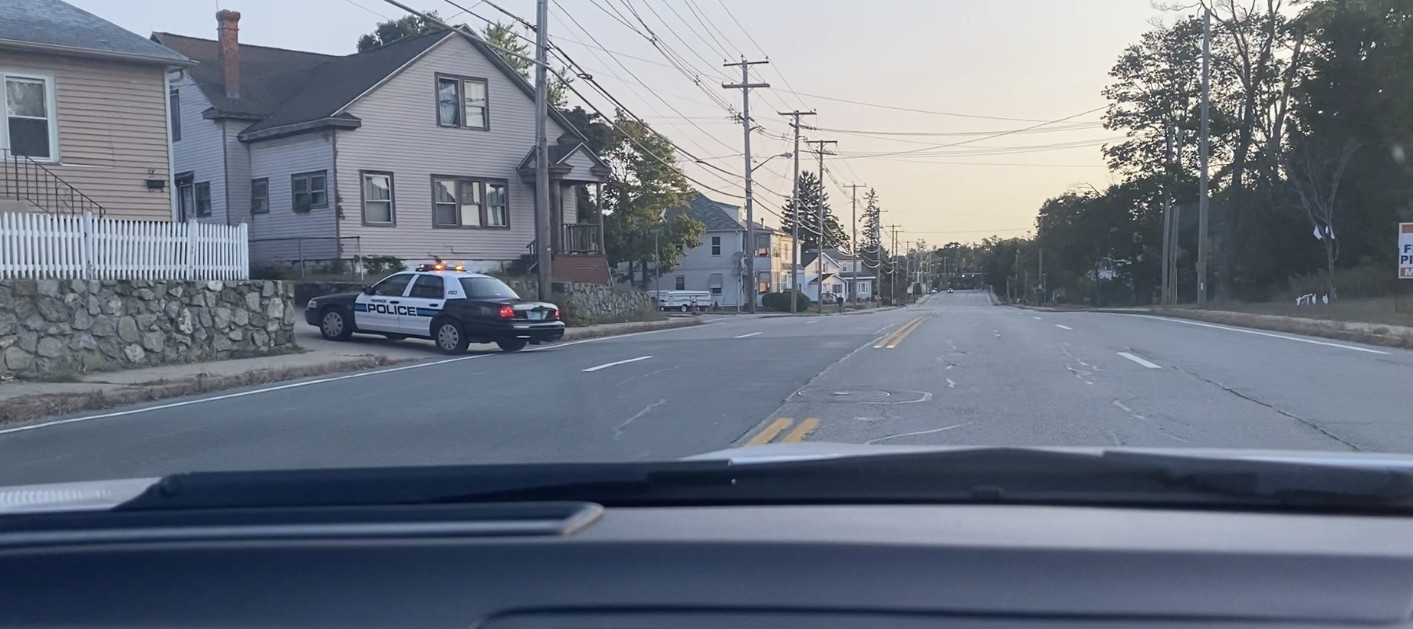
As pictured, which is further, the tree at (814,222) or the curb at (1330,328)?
the tree at (814,222)

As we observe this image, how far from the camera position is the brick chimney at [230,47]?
118 ft

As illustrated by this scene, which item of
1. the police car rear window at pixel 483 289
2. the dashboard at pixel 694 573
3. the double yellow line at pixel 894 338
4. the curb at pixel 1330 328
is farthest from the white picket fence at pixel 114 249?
the curb at pixel 1330 328

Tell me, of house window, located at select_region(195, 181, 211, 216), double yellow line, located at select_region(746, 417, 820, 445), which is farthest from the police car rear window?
house window, located at select_region(195, 181, 211, 216)

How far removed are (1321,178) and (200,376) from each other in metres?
46.9

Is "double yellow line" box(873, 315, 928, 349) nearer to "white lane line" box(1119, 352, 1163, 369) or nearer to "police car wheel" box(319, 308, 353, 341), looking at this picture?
"white lane line" box(1119, 352, 1163, 369)

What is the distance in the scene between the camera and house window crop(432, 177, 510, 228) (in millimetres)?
35875

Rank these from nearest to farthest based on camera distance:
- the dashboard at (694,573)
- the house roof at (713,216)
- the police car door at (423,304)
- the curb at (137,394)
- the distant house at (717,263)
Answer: the dashboard at (694,573)
the curb at (137,394)
the police car door at (423,304)
the distant house at (717,263)
the house roof at (713,216)

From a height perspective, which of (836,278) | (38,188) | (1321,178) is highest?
(1321,178)

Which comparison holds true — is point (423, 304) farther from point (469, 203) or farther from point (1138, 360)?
point (469, 203)

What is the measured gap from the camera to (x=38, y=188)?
22188mm

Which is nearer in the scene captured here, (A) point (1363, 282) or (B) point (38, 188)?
(B) point (38, 188)

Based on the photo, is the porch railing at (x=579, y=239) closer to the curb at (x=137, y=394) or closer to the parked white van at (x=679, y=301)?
the curb at (x=137, y=394)

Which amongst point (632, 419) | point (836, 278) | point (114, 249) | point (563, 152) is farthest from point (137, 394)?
point (836, 278)

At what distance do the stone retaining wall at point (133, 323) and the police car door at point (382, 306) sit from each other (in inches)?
76.1
